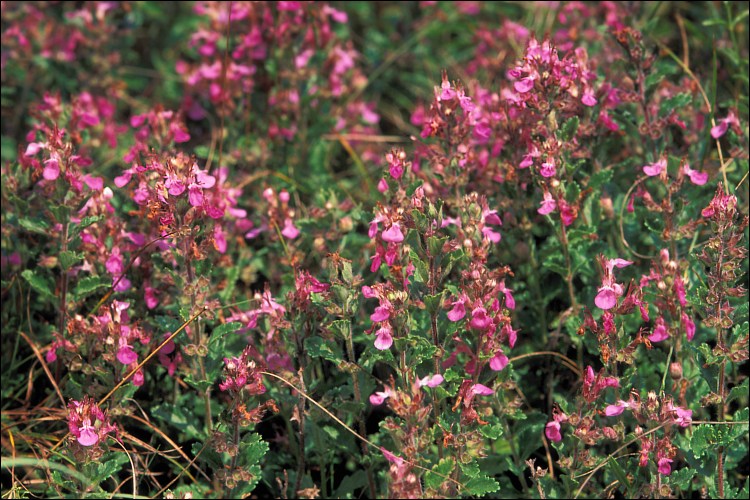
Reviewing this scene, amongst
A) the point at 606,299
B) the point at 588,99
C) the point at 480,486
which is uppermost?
the point at 588,99

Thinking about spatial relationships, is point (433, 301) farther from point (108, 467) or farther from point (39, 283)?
point (39, 283)

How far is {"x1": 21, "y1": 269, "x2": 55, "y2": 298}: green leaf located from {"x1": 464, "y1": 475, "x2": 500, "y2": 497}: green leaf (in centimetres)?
161

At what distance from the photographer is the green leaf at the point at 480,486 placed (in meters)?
2.96

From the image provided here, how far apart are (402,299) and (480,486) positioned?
25.4 inches

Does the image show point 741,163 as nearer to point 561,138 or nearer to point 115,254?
point 561,138

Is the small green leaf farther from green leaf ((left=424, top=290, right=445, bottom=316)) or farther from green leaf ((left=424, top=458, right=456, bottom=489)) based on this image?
green leaf ((left=424, top=458, right=456, bottom=489))

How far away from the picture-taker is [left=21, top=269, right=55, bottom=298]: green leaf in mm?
3420

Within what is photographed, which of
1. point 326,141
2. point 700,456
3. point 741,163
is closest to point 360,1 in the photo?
point 326,141

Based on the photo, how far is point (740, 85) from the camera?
470 centimetres

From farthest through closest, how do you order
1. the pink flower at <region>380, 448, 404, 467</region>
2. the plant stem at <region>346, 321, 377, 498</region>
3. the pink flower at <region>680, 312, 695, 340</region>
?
the pink flower at <region>680, 312, 695, 340</region>
the plant stem at <region>346, 321, 377, 498</region>
the pink flower at <region>380, 448, 404, 467</region>

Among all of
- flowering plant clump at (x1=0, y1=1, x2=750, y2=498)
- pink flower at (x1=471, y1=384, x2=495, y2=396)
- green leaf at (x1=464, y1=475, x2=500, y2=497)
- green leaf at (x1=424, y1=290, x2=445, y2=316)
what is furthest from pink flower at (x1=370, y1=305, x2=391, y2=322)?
green leaf at (x1=464, y1=475, x2=500, y2=497)

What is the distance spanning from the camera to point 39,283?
3.46 m

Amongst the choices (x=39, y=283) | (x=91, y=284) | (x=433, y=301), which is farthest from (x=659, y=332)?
(x=39, y=283)

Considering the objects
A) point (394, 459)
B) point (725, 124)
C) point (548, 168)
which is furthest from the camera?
point (725, 124)
